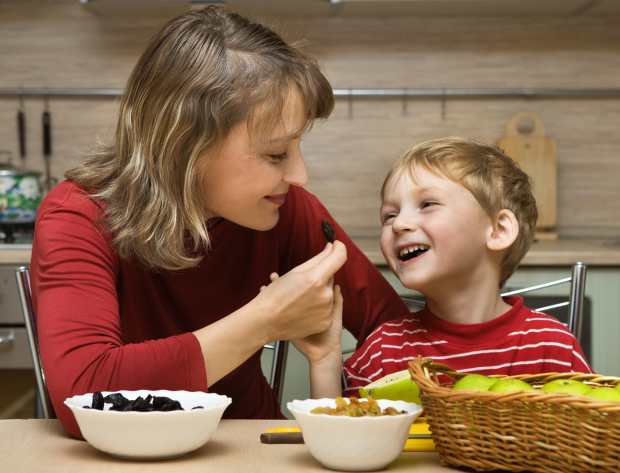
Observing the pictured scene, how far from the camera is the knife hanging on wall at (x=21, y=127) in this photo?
2.65 meters

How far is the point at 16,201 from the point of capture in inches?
93.4

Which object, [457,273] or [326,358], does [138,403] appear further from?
[457,273]

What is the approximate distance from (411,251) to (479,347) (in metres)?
0.20

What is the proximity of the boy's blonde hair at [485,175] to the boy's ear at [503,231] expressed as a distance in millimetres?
16

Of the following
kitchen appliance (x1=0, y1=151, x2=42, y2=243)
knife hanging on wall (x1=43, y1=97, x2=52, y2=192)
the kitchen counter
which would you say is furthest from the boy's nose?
knife hanging on wall (x1=43, y1=97, x2=52, y2=192)

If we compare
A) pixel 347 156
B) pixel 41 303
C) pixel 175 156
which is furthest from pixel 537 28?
pixel 41 303

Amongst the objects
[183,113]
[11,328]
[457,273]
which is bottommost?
[11,328]

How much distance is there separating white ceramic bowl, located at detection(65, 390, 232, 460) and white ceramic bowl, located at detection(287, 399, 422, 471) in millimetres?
113

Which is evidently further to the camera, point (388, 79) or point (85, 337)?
point (388, 79)

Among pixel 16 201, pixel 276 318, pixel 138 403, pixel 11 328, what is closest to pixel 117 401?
pixel 138 403

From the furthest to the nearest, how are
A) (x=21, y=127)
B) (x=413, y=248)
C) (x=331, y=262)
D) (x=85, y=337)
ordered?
(x=21, y=127) < (x=413, y=248) < (x=331, y=262) < (x=85, y=337)

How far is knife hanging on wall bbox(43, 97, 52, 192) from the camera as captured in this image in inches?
104

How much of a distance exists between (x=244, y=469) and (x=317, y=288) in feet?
1.14

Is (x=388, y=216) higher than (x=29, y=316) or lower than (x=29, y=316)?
higher
